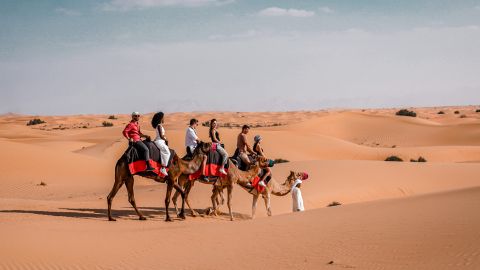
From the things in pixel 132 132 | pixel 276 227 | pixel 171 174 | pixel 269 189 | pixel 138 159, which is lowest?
pixel 276 227

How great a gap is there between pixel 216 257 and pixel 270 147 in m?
31.6

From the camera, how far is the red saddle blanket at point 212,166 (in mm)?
15055

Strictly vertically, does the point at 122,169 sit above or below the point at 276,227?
above

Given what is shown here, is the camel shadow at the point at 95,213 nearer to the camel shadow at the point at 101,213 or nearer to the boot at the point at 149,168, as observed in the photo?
the camel shadow at the point at 101,213

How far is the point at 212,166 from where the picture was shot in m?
15.1

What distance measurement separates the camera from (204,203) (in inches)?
744

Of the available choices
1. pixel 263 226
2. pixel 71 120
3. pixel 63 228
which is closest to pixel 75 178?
pixel 63 228

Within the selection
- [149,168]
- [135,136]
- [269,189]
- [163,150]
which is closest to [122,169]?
[149,168]

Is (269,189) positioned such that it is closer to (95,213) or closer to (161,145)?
(161,145)

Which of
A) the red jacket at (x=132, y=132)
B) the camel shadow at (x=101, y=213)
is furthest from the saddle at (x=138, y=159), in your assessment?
the camel shadow at (x=101, y=213)

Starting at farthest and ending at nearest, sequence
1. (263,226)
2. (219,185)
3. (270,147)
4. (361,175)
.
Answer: (270,147) < (361,175) < (219,185) < (263,226)

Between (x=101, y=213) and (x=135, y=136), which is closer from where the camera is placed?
(x=135, y=136)

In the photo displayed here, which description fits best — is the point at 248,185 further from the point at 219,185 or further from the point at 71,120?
the point at 71,120

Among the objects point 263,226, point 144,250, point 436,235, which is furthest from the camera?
point 263,226
